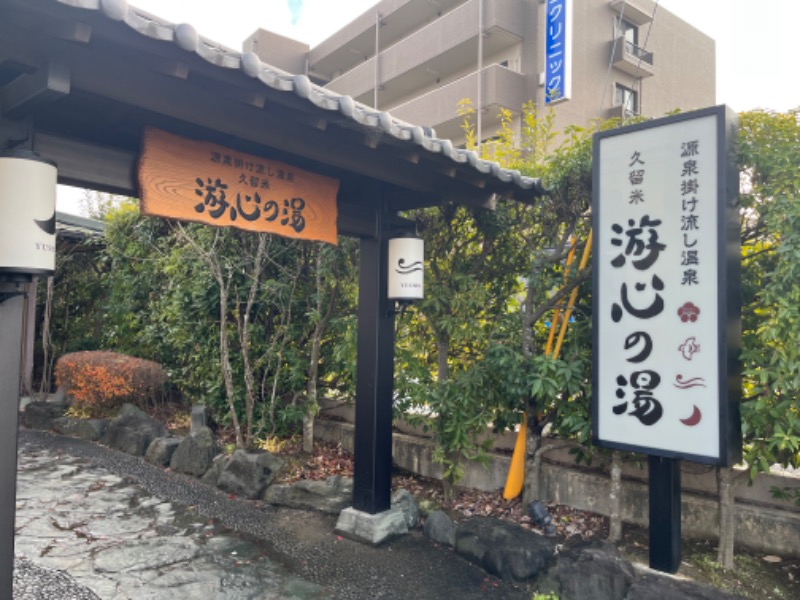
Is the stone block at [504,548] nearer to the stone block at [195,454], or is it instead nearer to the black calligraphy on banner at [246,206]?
the black calligraphy on banner at [246,206]

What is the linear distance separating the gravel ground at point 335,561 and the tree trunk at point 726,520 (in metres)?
1.71

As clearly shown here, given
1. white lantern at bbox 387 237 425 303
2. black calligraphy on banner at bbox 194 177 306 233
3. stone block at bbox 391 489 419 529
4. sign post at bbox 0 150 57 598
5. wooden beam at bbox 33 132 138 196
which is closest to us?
sign post at bbox 0 150 57 598

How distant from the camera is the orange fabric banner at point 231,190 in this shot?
12.8 ft

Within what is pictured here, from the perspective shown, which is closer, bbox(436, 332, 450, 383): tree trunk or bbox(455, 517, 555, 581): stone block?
bbox(455, 517, 555, 581): stone block

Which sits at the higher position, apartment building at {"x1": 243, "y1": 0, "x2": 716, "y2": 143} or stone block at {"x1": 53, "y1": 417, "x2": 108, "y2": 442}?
apartment building at {"x1": 243, "y1": 0, "x2": 716, "y2": 143}

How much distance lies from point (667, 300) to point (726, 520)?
6.40 ft

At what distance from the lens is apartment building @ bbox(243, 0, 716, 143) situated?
20.8 meters

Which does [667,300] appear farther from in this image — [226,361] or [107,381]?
[107,381]

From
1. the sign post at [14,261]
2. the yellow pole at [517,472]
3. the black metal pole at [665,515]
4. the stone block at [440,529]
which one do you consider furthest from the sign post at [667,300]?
the sign post at [14,261]

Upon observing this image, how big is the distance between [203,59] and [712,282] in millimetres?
3955

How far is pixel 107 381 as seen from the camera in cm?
1020

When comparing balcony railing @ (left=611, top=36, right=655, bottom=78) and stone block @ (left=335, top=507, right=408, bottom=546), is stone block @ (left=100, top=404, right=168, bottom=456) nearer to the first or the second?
stone block @ (left=335, top=507, right=408, bottom=546)

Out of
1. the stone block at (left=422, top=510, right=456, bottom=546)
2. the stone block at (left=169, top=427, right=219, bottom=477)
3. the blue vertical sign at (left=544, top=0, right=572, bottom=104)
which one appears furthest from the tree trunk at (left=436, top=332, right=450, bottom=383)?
the blue vertical sign at (left=544, top=0, right=572, bottom=104)

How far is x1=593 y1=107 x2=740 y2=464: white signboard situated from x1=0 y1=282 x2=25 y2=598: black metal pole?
4367 mm
